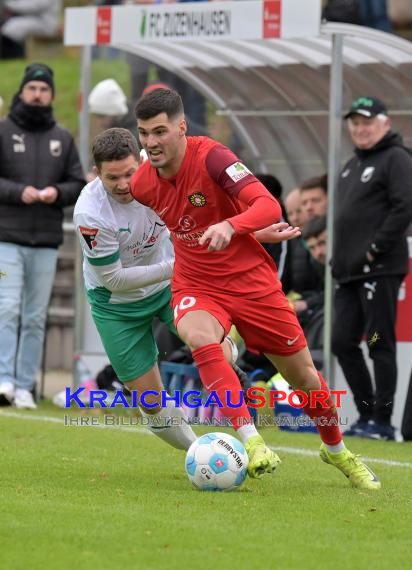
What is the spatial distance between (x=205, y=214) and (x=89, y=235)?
812mm

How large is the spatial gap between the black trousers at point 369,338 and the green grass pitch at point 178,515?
138cm

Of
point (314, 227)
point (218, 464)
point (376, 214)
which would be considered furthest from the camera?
point (314, 227)

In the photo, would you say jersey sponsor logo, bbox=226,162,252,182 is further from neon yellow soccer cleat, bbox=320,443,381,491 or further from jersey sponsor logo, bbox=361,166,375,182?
jersey sponsor logo, bbox=361,166,375,182

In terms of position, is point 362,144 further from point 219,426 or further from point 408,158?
point 219,426

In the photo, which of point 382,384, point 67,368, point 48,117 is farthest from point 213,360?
point 67,368

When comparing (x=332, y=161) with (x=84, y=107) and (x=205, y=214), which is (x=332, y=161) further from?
(x=205, y=214)

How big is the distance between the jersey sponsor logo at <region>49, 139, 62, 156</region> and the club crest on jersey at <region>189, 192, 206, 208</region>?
5262 millimetres

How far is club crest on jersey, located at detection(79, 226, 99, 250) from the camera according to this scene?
8250 mm

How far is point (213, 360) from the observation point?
7.61m

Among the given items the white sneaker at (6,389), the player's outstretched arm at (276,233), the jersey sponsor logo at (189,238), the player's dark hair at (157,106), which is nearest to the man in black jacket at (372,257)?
the white sneaker at (6,389)

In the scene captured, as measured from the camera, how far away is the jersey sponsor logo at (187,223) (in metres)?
7.89

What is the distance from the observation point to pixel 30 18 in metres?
25.2

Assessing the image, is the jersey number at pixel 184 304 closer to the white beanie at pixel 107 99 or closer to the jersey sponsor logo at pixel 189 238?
the jersey sponsor logo at pixel 189 238

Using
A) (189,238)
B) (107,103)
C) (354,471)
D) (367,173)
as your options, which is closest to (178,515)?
(354,471)
